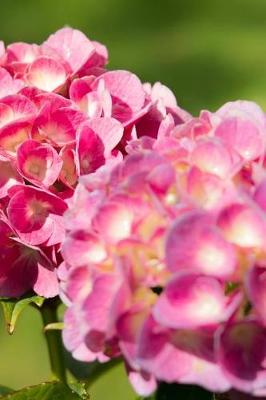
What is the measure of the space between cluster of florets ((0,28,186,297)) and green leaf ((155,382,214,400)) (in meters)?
0.13

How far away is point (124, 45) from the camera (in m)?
3.06

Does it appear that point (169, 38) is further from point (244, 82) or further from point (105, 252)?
point (105, 252)

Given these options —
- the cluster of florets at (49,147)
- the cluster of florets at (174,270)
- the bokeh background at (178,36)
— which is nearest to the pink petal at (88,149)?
the cluster of florets at (49,147)

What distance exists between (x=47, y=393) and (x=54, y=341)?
114 mm

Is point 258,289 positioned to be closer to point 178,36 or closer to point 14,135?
point 14,135

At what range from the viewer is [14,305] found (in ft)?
2.63

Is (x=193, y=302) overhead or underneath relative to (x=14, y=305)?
overhead

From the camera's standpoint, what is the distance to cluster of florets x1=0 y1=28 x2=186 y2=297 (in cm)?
76

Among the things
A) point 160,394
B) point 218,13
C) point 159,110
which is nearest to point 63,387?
point 160,394

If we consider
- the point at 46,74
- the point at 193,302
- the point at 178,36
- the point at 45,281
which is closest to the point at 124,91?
the point at 46,74

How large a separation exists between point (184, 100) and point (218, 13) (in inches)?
21.3

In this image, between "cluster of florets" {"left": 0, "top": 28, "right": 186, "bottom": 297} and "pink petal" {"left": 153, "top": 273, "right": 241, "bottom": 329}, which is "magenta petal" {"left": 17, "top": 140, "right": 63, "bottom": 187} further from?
"pink petal" {"left": 153, "top": 273, "right": 241, "bottom": 329}

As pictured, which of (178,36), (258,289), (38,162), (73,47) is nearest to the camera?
(258,289)

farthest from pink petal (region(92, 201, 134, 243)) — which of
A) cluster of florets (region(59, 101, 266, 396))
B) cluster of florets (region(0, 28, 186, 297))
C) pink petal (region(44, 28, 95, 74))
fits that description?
pink petal (region(44, 28, 95, 74))
